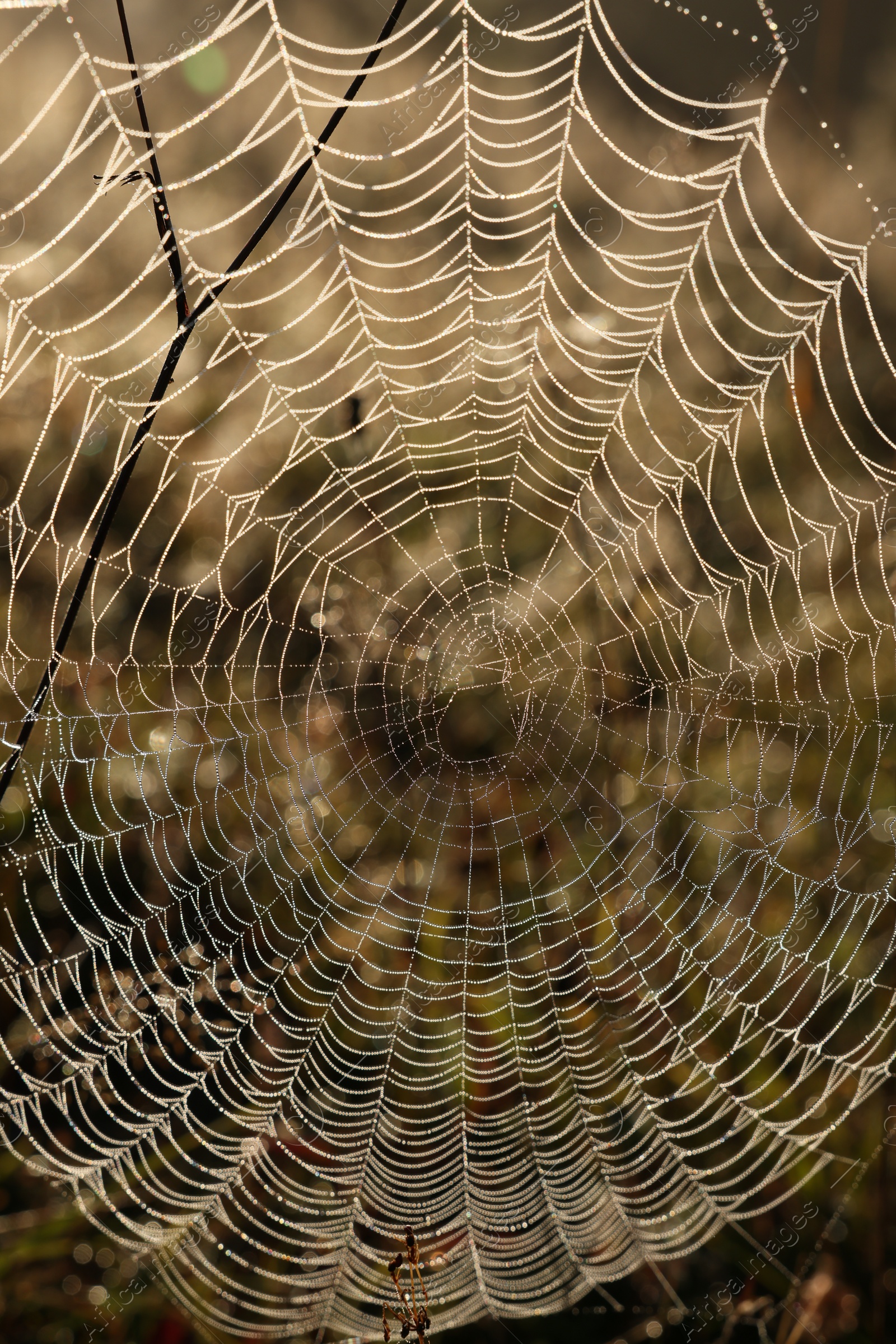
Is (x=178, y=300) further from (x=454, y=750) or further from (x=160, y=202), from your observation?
(x=454, y=750)

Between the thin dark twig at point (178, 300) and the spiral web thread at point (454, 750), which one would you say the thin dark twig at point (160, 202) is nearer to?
the thin dark twig at point (178, 300)

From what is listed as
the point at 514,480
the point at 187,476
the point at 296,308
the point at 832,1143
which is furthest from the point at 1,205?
the point at 832,1143

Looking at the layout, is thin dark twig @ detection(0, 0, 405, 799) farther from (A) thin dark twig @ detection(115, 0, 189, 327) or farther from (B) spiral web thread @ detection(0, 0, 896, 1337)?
(B) spiral web thread @ detection(0, 0, 896, 1337)

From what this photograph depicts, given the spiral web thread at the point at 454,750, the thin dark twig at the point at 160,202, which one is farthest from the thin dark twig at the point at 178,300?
the spiral web thread at the point at 454,750

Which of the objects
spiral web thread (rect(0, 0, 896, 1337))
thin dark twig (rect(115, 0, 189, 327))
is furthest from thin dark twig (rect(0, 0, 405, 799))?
spiral web thread (rect(0, 0, 896, 1337))

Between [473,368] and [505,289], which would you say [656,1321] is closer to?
[473,368]

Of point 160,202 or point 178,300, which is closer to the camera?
point 178,300

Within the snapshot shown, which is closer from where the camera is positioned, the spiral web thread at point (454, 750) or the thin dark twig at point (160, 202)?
the thin dark twig at point (160, 202)

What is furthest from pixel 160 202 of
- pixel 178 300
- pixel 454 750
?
pixel 454 750
